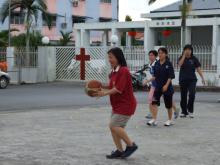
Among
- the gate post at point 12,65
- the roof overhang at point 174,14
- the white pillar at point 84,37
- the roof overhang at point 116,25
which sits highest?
the roof overhang at point 174,14

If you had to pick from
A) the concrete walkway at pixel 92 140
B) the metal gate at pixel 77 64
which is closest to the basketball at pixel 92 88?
the concrete walkway at pixel 92 140

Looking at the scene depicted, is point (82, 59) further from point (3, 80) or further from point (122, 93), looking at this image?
point (122, 93)

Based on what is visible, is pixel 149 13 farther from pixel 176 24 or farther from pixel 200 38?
pixel 176 24

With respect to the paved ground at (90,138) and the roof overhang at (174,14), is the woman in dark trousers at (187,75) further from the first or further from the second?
the roof overhang at (174,14)

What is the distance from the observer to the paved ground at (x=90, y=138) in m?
7.90

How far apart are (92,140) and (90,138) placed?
239 mm

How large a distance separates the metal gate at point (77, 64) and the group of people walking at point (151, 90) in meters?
14.0

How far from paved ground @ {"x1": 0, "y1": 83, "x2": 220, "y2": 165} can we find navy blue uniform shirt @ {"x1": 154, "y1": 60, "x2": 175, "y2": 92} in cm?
90

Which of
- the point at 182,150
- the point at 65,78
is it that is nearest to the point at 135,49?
the point at 65,78

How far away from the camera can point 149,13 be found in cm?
4844

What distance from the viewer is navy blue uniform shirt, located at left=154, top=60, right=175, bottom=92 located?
11.3m

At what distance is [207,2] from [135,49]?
21939mm

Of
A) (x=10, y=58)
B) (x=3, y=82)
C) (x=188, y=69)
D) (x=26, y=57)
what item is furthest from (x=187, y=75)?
(x=26, y=57)

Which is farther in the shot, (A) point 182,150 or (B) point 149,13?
(B) point 149,13
